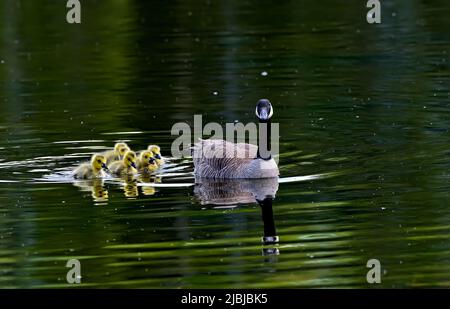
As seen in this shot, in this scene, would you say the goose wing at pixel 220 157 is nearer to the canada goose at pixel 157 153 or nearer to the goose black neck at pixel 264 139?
the goose black neck at pixel 264 139

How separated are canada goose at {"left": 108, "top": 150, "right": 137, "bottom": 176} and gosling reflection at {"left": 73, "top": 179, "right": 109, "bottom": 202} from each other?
404 mm

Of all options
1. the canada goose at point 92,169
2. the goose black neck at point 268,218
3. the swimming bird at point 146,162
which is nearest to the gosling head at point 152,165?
the swimming bird at point 146,162

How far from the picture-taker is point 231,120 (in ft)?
53.7

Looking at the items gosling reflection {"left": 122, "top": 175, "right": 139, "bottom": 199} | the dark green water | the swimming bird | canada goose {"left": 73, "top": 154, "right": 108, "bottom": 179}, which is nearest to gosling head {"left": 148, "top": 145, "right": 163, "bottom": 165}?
the swimming bird

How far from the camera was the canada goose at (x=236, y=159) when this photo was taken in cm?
1327

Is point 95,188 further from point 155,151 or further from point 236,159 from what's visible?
point 236,159

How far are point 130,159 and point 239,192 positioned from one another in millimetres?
1491

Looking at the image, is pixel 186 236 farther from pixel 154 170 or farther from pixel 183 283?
pixel 154 170

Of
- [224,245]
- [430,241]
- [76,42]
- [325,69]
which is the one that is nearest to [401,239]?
[430,241]

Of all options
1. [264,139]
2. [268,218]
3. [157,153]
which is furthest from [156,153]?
[268,218]

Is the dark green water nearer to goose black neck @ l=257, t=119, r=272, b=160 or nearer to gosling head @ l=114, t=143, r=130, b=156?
goose black neck @ l=257, t=119, r=272, b=160

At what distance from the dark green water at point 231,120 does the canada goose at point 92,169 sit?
0.79ft

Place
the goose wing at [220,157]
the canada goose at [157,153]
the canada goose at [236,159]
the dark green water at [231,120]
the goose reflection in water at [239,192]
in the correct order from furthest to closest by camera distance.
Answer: the canada goose at [157,153] → the goose wing at [220,157] → the canada goose at [236,159] → the goose reflection in water at [239,192] → the dark green water at [231,120]

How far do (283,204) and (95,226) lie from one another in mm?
1878
